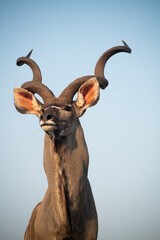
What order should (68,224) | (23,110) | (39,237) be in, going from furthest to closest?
(23,110)
(39,237)
(68,224)

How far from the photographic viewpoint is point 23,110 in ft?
26.8

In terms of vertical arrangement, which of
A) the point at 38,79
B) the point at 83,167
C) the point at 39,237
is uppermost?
the point at 38,79

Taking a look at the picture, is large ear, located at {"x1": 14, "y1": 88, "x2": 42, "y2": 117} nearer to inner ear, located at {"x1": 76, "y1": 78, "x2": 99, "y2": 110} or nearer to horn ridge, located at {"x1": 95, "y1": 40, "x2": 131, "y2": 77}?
inner ear, located at {"x1": 76, "y1": 78, "x2": 99, "y2": 110}

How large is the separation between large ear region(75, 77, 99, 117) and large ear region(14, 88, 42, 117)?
1.07 m

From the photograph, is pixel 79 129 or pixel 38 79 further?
pixel 38 79

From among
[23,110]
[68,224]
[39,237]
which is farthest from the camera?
[23,110]

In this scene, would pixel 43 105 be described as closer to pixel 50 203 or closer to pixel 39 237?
pixel 50 203

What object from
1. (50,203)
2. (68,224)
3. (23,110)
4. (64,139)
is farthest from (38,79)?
(68,224)

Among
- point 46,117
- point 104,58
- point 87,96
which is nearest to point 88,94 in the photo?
point 87,96

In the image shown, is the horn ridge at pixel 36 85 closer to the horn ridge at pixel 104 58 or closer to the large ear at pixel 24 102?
the large ear at pixel 24 102

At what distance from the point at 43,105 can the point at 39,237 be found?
3176 mm

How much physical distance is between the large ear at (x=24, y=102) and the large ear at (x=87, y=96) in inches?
42.0

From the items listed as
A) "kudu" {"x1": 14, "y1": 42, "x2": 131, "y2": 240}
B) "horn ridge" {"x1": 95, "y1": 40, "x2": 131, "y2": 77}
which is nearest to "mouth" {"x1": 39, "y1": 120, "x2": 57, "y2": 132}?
"kudu" {"x1": 14, "y1": 42, "x2": 131, "y2": 240}

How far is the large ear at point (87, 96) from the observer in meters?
8.02
